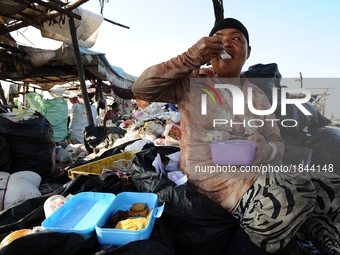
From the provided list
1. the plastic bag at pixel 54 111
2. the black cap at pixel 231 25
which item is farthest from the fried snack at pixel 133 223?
the plastic bag at pixel 54 111

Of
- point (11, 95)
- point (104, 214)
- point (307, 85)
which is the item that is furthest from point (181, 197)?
point (11, 95)

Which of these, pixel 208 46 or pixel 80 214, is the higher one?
pixel 208 46

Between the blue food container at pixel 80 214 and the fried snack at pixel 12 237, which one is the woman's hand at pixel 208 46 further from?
the fried snack at pixel 12 237

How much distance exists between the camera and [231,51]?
1.50m

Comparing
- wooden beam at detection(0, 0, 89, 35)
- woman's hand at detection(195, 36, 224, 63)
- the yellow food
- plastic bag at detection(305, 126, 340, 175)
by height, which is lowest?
plastic bag at detection(305, 126, 340, 175)

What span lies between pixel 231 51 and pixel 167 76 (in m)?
0.50

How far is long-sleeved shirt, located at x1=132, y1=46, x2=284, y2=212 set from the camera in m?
1.31

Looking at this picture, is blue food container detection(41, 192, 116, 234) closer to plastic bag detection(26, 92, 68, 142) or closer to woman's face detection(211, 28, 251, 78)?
woman's face detection(211, 28, 251, 78)

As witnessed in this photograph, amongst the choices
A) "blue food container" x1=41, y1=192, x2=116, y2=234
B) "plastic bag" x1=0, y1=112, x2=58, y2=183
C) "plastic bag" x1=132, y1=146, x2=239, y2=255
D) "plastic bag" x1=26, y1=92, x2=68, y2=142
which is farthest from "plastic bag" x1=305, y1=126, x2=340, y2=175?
"plastic bag" x1=26, y1=92, x2=68, y2=142

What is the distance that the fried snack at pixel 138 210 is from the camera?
1.14m

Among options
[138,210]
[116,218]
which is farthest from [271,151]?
[116,218]

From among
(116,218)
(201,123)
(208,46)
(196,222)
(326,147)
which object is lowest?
(326,147)

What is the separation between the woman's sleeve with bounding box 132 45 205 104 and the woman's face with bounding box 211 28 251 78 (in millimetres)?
249

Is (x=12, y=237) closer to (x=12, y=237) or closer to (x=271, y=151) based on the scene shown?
(x=12, y=237)
